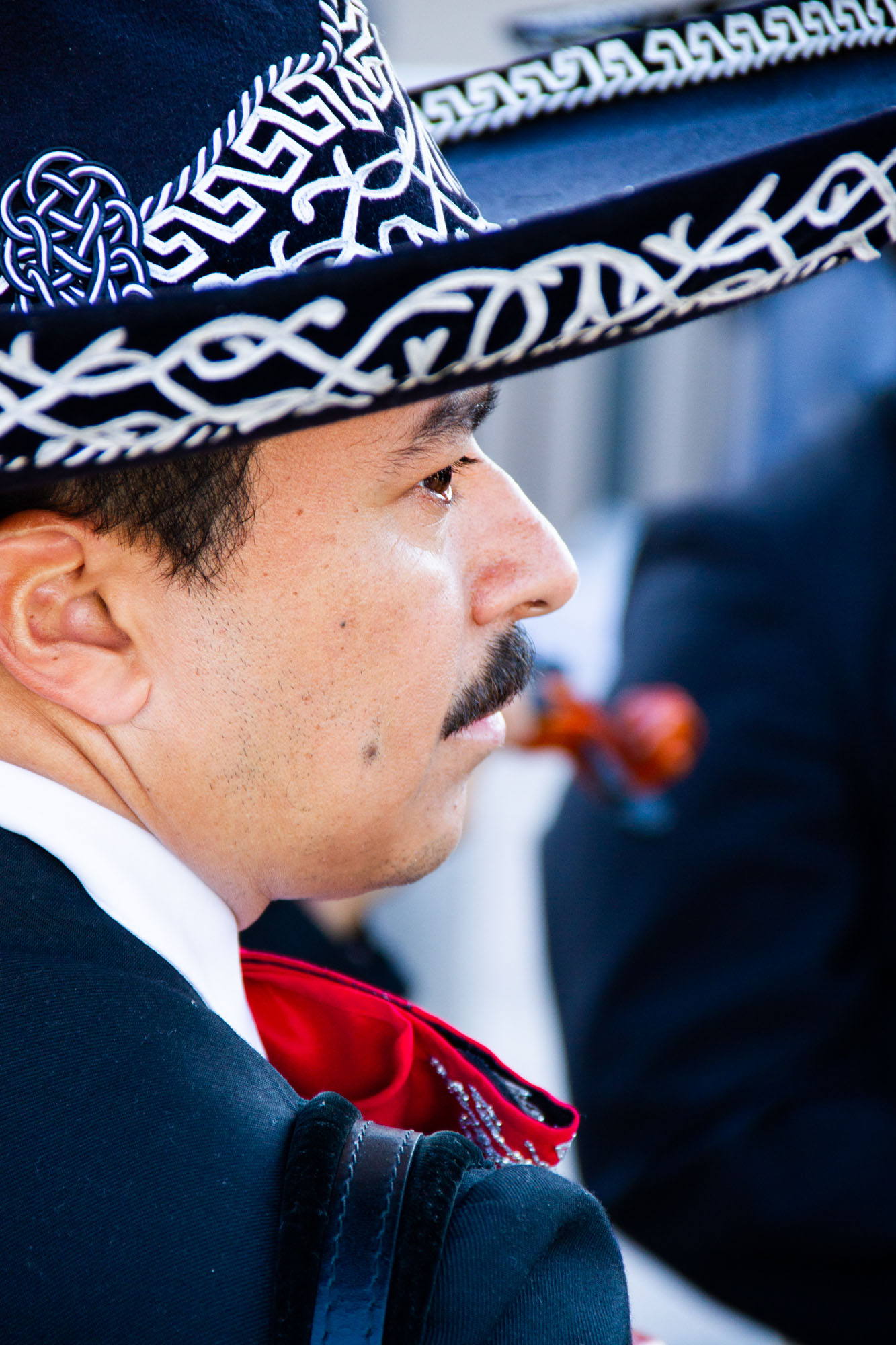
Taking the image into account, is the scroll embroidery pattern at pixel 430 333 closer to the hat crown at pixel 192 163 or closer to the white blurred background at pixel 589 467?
the hat crown at pixel 192 163

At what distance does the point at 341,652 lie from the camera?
2.96 ft

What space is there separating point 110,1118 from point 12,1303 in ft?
0.34

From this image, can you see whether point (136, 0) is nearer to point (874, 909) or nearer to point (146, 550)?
point (146, 550)

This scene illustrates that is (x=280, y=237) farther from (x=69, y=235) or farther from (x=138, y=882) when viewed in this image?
(x=138, y=882)

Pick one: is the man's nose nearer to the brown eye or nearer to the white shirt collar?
the brown eye

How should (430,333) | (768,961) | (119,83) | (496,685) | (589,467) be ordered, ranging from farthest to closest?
(589,467), (768,961), (496,685), (119,83), (430,333)

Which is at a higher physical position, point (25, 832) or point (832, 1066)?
point (25, 832)

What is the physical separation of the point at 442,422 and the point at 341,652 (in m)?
0.18

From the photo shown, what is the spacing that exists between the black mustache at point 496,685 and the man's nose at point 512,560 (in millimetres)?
27

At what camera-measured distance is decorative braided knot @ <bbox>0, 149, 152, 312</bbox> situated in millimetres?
763

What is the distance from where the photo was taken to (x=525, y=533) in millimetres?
983

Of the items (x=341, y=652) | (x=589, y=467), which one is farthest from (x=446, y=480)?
(x=589, y=467)

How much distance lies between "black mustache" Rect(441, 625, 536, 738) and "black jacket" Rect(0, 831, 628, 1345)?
0.33 metres

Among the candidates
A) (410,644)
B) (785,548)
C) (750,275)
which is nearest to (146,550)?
(410,644)
